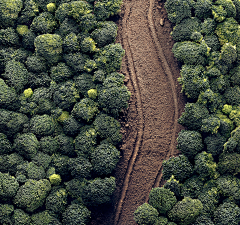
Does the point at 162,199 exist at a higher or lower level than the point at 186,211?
higher

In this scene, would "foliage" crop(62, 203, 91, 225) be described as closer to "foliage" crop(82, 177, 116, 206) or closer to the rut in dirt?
"foliage" crop(82, 177, 116, 206)

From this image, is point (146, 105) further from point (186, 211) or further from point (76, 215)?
point (76, 215)

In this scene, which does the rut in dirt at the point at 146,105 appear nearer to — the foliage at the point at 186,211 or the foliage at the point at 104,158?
the foliage at the point at 104,158

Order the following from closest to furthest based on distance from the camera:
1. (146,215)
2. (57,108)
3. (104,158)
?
(146,215) → (104,158) → (57,108)

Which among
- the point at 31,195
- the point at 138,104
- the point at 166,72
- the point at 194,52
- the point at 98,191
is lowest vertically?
the point at 31,195

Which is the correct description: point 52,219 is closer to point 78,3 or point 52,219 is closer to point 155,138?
point 155,138

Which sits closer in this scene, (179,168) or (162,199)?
(162,199)

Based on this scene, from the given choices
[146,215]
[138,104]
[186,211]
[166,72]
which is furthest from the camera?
[166,72]

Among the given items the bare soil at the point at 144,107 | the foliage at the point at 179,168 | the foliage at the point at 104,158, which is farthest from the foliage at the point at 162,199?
the foliage at the point at 104,158

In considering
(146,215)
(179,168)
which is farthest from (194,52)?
(146,215)
